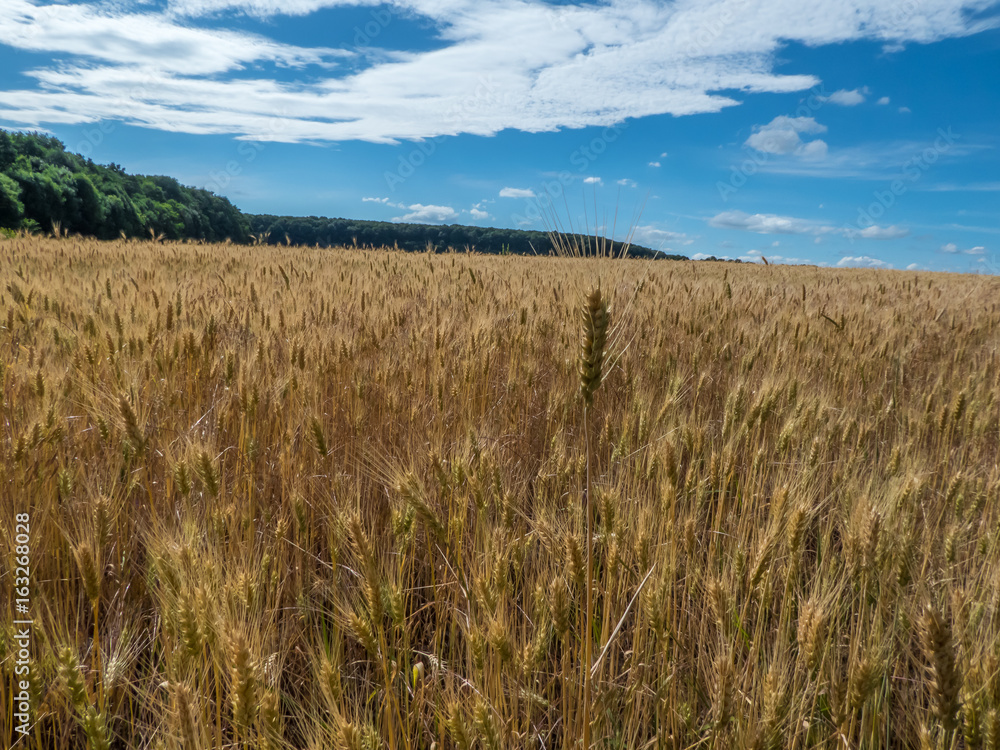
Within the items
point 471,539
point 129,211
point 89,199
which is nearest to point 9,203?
point 89,199

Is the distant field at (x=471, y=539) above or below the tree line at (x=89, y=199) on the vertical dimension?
below

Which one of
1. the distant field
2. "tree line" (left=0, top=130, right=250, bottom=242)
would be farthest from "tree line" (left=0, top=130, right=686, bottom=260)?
the distant field

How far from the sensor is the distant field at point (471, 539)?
107 centimetres

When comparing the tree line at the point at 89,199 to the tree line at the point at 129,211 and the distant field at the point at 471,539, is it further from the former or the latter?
the distant field at the point at 471,539

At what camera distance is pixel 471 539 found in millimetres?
1666

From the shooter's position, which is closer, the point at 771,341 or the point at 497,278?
the point at 771,341

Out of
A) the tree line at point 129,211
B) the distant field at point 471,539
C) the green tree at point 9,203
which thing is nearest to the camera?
the distant field at point 471,539

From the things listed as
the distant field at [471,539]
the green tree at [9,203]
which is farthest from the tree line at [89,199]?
the distant field at [471,539]

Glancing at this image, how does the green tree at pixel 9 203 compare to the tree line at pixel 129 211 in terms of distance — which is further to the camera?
the tree line at pixel 129 211

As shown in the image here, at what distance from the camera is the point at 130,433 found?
153 centimetres

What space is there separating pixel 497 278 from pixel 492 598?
5.11 metres

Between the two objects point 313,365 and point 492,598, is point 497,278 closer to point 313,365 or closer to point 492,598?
point 313,365

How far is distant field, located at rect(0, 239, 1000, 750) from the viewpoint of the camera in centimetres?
107

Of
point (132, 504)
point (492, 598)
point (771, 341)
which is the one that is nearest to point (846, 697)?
point (492, 598)
